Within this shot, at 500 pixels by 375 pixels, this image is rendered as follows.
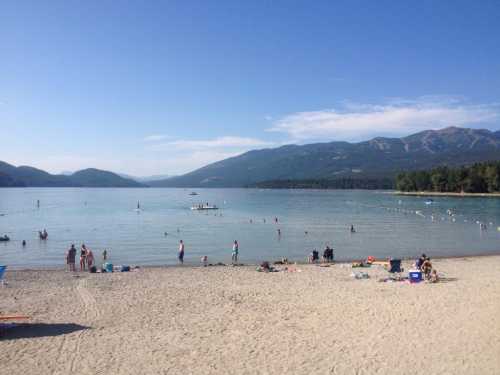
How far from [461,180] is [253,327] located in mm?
159892

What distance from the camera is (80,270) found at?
27.8m

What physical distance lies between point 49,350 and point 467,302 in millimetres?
14473

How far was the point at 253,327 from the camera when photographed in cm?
1418

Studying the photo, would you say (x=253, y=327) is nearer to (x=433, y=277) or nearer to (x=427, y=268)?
(x=433, y=277)

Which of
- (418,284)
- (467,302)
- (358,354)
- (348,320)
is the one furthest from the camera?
(418,284)

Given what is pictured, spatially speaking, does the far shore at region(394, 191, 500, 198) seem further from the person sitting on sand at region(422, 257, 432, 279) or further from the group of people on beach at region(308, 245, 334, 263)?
the person sitting on sand at region(422, 257, 432, 279)

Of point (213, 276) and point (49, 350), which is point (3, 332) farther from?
point (213, 276)

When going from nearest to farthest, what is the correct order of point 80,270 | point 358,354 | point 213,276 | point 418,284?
point 358,354
point 418,284
point 213,276
point 80,270

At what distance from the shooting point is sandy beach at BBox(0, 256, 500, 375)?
11109 millimetres

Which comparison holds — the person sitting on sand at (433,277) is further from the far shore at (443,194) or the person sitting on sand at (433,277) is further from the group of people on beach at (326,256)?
the far shore at (443,194)

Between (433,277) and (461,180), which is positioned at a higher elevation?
(461,180)

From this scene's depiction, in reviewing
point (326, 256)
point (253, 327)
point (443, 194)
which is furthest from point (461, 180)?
point (253, 327)

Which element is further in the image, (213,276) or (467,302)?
(213,276)

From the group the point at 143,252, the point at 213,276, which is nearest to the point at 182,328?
the point at 213,276
